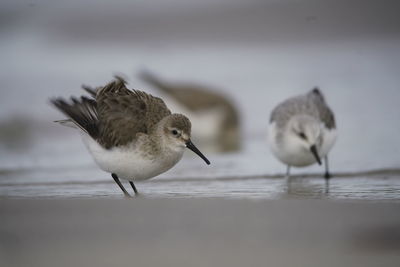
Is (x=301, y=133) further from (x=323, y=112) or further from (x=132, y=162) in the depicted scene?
(x=132, y=162)

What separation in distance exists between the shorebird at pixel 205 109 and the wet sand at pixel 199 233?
5.17 m

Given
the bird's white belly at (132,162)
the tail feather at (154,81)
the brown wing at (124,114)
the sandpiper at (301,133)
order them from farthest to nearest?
the tail feather at (154,81) < the sandpiper at (301,133) < the brown wing at (124,114) < the bird's white belly at (132,162)

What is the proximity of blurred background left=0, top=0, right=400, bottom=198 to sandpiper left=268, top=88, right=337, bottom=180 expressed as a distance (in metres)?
0.24

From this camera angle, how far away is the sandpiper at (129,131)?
5.87 metres

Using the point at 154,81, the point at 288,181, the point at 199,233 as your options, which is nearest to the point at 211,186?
the point at 288,181

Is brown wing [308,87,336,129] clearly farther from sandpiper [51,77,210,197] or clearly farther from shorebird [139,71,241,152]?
sandpiper [51,77,210,197]

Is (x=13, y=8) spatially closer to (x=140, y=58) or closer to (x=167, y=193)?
(x=140, y=58)

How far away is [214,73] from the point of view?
1337 cm

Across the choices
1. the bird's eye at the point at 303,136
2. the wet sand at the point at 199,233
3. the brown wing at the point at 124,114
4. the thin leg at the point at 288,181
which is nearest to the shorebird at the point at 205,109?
the thin leg at the point at 288,181

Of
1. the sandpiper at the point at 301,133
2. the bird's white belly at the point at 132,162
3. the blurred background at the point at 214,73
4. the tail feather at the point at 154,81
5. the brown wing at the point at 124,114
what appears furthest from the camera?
the tail feather at the point at 154,81

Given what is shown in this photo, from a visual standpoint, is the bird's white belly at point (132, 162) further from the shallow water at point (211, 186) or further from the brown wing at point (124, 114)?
the shallow water at point (211, 186)

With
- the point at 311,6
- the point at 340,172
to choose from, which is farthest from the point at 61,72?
the point at 340,172

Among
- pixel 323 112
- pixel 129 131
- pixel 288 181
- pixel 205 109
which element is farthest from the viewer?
pixel 205 109

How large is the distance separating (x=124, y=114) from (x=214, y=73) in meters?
7.45
